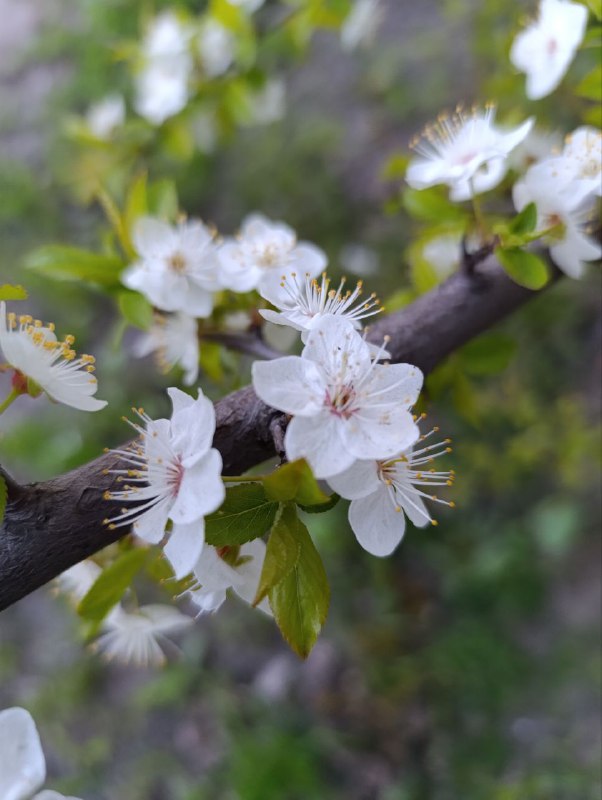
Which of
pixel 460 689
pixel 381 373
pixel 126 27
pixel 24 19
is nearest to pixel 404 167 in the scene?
pixel 381 373

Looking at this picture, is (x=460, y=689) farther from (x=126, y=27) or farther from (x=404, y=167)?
(x=126, y=27)

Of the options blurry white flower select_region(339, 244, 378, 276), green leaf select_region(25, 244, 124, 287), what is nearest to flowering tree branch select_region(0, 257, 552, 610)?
green leaf select_region(25, 244, 124, 287)

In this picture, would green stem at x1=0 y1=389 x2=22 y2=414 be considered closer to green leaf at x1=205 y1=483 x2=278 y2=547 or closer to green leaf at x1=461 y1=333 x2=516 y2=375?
green leaf at x1=205 y1=483 x2=278 y2=547

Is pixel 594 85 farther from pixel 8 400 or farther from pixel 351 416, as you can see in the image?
pixel 8 400

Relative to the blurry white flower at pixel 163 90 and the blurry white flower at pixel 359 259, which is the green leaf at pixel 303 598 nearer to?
the blurry white flower at pixel 163 90

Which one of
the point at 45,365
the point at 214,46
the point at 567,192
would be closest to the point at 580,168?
the point at 567,192

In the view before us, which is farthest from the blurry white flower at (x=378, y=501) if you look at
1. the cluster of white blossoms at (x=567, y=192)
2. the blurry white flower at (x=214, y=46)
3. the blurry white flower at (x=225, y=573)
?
the blurry white flower at (x=214, y=46)
